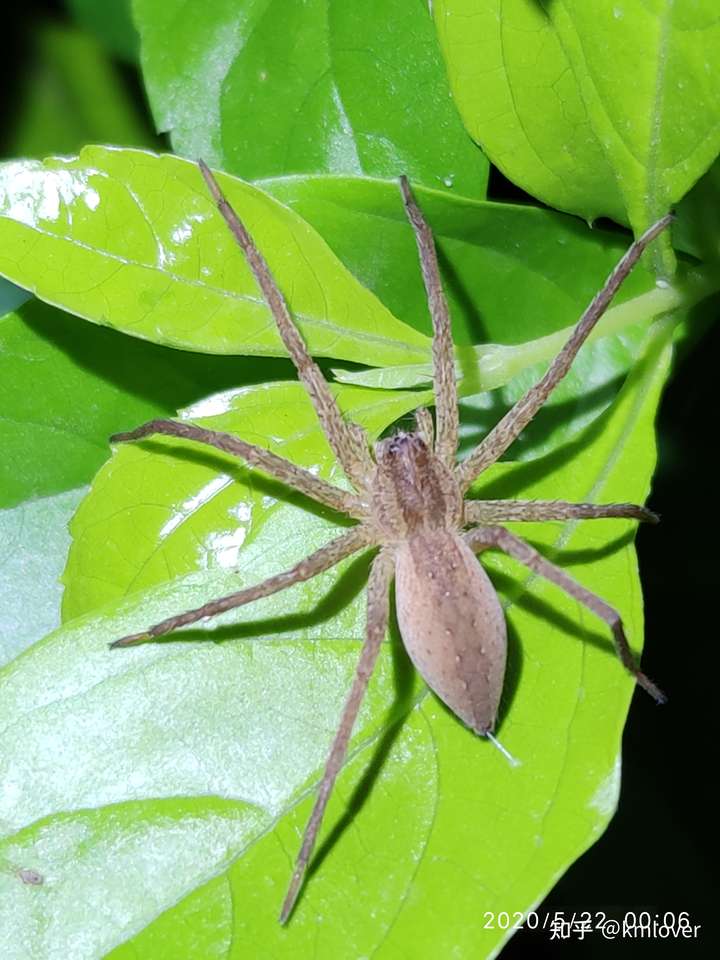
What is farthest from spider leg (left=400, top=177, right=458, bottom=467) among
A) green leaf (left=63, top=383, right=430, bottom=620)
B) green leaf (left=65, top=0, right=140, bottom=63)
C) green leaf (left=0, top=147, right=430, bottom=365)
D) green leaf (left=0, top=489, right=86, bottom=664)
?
green leaf (left=65, top=0, right=140, bottom=63)

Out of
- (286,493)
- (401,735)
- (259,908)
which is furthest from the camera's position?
(286,493)

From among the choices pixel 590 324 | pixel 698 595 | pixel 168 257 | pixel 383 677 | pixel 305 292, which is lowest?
pixel 698 595

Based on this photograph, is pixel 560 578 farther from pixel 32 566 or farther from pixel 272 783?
pixel 32 566

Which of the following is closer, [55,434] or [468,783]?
[468,783]

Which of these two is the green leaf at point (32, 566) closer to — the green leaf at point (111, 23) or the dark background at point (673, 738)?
the dark background at point (673, 738)

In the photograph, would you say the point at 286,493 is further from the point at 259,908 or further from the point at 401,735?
the point at 259,908

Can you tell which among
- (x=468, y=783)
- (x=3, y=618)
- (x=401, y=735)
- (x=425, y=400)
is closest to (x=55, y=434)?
(x=3, y=618)

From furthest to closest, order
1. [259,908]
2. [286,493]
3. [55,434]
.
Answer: [55,434], [286,493], [259,908]
